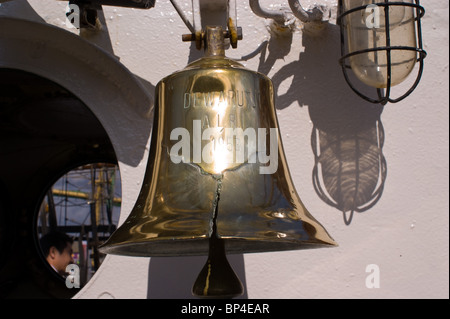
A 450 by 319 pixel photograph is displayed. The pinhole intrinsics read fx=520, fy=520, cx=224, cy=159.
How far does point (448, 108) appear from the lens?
1.26 metres

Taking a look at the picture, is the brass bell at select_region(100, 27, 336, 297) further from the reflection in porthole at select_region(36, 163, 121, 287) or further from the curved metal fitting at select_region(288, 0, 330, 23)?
the reflection in porthole at select_region(36, 163, 121, 287)

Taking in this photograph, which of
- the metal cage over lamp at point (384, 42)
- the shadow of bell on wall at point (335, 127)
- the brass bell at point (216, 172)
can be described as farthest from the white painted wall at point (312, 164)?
the brass bell at point (216, 172)

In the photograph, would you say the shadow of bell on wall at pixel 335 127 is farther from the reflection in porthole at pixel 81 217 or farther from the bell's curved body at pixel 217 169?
the reflection in porthole at pixel 81 217

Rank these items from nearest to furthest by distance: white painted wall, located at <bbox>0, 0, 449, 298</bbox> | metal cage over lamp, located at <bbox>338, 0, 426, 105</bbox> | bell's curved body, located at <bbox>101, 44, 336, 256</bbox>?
bell's curved body, located at <bbox>101, 44, 336, 256</bbox>, metal cage over lamp, located at <bbox>338, 0, 426, 105</bbox>, white painted wall, located at <bbox>0, 0, 449, 298</bbox>

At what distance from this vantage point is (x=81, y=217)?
8.18 ft

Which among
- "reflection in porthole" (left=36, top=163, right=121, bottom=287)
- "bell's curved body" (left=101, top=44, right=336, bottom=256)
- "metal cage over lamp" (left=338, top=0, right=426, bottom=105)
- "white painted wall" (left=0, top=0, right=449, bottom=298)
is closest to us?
"bell's curved body" (left=101, top=44, right=336, bottom=256)

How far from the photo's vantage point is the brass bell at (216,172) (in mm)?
796

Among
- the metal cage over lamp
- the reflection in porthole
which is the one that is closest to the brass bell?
the metal cage over lamp

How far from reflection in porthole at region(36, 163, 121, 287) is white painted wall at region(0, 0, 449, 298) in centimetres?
102

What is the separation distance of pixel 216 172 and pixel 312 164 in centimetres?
47

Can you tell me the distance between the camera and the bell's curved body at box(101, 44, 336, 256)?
0.79 m

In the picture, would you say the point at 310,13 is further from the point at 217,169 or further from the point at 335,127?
the point at 217,169
